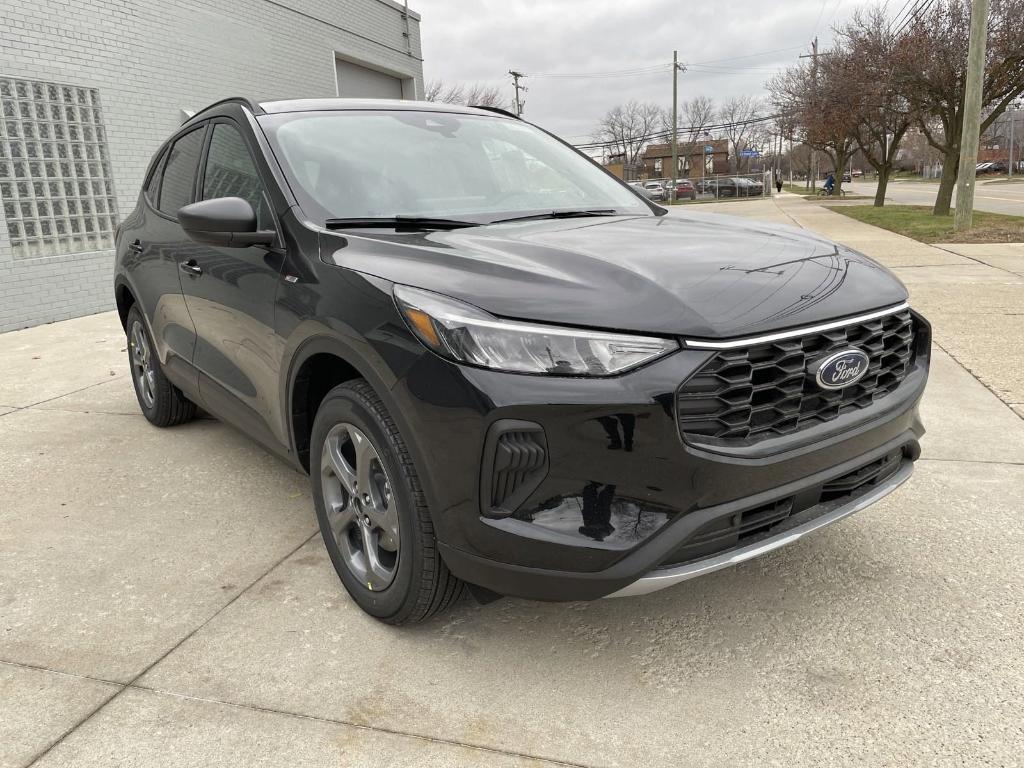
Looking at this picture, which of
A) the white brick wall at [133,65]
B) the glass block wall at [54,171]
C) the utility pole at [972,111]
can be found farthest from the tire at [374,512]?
the utility pole at [972,111]

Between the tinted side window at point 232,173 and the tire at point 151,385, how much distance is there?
1.21 m

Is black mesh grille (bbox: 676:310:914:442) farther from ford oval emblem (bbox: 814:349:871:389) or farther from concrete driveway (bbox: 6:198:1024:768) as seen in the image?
concrete driveway (bbox: 6:198:1024:768)

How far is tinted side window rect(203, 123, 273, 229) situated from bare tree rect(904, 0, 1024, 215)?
18400 millimetres

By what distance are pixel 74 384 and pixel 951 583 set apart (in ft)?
19.3

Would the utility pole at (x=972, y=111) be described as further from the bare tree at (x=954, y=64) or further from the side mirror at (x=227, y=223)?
the side mirror at (x=227, y=223)

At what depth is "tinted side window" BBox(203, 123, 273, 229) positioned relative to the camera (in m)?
2.98

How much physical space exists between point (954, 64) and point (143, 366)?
1991 cm

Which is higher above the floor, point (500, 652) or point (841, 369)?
point (841, 369)

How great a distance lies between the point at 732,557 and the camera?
2.05 meters

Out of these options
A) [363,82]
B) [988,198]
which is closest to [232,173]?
[363,82]

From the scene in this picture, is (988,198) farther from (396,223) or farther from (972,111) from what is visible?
(396,223)

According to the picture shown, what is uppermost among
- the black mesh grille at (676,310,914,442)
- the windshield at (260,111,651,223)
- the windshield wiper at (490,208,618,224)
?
the windshield at (260,111,651,223)

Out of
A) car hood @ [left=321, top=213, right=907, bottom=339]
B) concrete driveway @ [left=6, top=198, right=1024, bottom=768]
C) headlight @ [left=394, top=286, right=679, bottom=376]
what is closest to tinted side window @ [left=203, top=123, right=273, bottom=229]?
car hood @ [left=321, top=213, right=907, bottom=339]

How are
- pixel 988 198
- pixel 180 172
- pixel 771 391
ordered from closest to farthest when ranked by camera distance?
pixel 771 391
pixel 180 172
pixel 988 198
